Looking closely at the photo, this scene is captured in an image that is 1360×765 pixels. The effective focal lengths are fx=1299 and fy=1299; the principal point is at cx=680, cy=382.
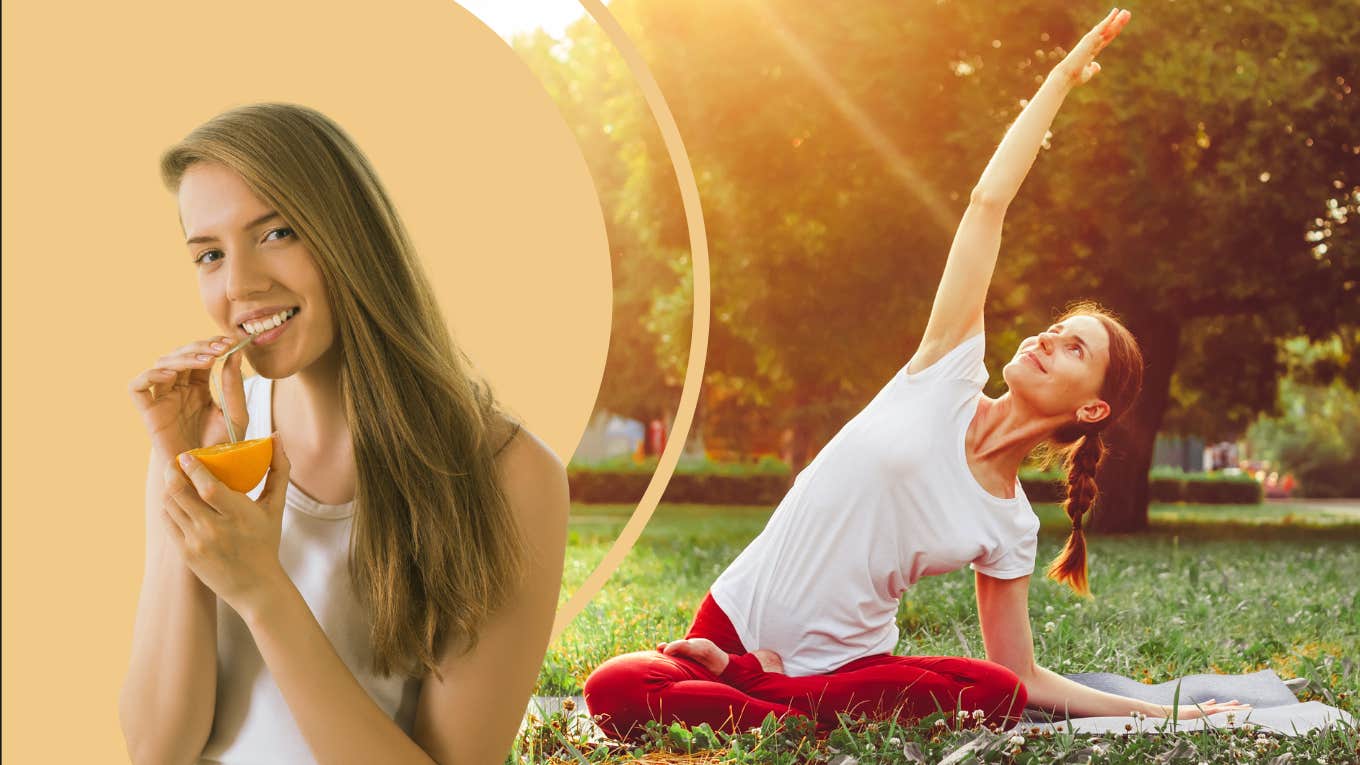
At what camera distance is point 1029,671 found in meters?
3.79

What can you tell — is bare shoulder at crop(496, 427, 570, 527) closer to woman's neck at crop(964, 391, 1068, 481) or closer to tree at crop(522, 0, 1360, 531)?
woman's neck at crop(964, 391, 1068, 481)

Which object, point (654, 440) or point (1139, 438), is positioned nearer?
point (1139, 438)

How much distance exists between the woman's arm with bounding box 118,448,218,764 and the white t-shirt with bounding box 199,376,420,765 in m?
0.03

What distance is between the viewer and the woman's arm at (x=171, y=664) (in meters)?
1.60

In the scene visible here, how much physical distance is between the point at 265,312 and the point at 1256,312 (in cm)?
742

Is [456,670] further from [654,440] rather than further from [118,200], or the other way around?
[654,440]

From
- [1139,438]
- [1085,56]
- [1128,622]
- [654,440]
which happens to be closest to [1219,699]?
[1128,622]

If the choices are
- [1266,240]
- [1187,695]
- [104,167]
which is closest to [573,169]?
[104,167]

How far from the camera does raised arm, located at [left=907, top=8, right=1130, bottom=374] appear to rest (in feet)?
12.3

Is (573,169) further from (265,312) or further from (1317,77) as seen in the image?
(1317,77)

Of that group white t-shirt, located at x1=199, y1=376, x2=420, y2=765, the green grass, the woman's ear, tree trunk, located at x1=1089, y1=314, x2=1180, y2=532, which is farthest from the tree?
white t-shirt, located at x1=199, y1=376, x2=420, y2=765

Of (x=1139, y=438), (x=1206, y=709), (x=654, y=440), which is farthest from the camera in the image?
(x=654, y=440)

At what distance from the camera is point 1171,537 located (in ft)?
25.2

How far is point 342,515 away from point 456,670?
25cm
